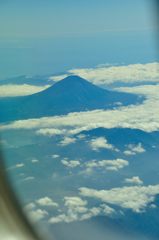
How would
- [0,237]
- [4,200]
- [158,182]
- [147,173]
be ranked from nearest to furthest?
[0,237] → [4,200] → [158,182] → [147,173]

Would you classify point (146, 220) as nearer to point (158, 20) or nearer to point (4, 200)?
point (4, 200)

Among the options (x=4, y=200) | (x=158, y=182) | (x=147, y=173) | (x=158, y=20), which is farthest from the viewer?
(x=147, y=173)

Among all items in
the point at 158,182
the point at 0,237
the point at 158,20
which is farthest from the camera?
the point at 158,182

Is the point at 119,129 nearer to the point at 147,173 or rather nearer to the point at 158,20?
the point at 147,173

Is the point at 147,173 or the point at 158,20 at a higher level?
the point at 147,173

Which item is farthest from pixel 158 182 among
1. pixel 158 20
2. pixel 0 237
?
pixel 158 20

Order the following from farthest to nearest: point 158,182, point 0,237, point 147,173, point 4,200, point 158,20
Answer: point 147,173 → point 158,182 → point 4,200 → point 0,237 → point 158,20

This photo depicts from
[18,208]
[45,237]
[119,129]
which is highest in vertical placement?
[119,129]

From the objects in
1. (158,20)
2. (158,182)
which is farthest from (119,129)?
(158,20)

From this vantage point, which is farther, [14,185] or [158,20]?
[14,185]
